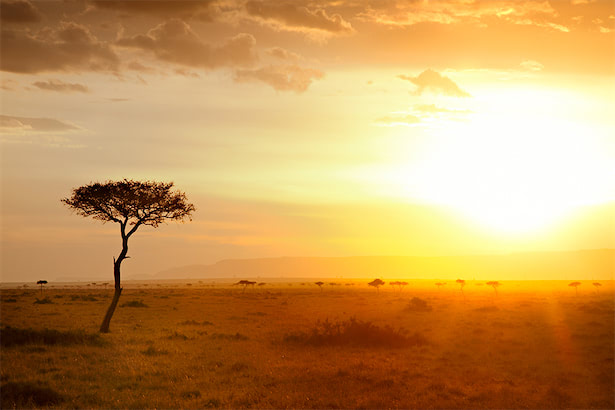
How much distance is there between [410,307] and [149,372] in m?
38.3

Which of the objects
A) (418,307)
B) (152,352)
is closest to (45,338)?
(152,352)

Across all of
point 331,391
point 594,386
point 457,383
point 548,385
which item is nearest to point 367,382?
point 331,391

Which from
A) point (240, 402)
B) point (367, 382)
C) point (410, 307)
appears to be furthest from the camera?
point (410, 307)

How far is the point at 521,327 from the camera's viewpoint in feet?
124

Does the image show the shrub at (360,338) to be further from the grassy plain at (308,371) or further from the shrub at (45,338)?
the shrub at (45,338)

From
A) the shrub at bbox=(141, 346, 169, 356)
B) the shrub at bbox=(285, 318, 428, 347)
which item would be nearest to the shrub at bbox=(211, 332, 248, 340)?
the shrub at bbox=(285, 318, 428, 347)

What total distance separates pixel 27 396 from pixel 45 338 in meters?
11.0

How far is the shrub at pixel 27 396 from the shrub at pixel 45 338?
9.12 m

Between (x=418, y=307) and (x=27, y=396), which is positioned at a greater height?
(x=27, y=396)

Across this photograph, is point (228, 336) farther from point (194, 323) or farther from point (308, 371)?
point (308, 371)

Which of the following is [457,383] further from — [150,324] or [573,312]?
[573,312]

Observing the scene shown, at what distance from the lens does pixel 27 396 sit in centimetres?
1673

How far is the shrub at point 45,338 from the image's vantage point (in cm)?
2591

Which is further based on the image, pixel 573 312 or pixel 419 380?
pixel 573 312
